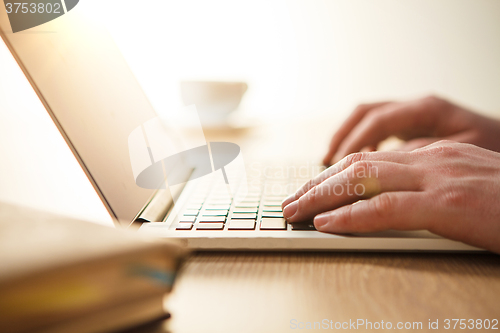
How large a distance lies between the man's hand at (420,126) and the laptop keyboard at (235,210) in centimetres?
25

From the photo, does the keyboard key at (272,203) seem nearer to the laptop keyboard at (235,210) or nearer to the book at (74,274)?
the laptop keyboard at (235,210)

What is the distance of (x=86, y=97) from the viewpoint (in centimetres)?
38

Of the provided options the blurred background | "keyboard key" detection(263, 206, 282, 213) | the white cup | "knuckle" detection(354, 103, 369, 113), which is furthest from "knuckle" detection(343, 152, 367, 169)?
the blurred background

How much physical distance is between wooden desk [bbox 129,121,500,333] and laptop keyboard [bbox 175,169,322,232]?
3 centimetres

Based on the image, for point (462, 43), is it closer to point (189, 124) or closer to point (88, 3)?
point (189, 124)

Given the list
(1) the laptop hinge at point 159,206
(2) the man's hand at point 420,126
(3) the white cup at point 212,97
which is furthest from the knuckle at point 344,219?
(3) the white cup at point 212,97

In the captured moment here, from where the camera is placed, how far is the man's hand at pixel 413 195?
29 cm

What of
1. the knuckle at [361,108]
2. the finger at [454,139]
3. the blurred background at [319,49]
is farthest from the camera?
the blurred background at [319,49]

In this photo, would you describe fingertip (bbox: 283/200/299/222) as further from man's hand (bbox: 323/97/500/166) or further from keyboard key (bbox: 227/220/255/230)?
→ man's hand (bbox: 323/97/500/166)

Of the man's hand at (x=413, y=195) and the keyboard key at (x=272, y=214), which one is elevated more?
the man's hand at (x=413, y=195)

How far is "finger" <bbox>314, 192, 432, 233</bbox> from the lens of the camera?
0.95ft

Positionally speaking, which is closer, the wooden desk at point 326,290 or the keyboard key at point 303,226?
the wooden desk at point 326,290

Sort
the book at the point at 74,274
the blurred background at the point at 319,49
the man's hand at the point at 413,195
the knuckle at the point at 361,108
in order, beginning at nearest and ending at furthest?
the book at the point at 74,274 → the man's hand at the point at 413,195 → the knuckle at the point at 361,108 → the blurred background at the point at 319,49

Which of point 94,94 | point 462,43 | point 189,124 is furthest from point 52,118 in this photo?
point 462,43
